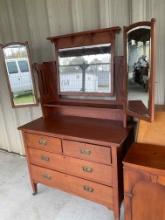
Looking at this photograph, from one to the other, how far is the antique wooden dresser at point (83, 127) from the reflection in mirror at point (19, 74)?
284 mm

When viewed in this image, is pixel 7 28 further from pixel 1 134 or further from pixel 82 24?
pixel 1 134

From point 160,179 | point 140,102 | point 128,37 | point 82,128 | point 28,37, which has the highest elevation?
point 28,37

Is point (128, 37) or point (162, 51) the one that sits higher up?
point (128, 37)

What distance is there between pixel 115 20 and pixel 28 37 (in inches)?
42.2

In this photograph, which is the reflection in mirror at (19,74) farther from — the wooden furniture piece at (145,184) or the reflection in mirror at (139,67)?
the wooden furniture piece at (145,184)

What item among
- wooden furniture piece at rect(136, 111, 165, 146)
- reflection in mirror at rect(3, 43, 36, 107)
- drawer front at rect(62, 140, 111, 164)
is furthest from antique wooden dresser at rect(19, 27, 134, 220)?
reflection in mirror at rect(3, 43, 36, 107)

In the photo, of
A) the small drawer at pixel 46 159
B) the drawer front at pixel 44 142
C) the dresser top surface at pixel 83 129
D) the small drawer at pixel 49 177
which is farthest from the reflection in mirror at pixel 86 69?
the small drawer at pixel 49 177

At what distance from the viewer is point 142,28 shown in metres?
1.32

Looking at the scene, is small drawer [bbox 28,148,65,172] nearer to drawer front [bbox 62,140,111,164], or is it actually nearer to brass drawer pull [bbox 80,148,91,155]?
drawer front [bbox 62,140,111,164]

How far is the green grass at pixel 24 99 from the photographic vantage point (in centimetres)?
232

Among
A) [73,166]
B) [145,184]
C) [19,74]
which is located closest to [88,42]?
[19,74]

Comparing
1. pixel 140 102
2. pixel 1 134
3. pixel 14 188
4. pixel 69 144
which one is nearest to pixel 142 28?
pixel 140 102

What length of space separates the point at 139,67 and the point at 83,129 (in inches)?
27.4

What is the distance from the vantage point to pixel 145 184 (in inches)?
49.3
